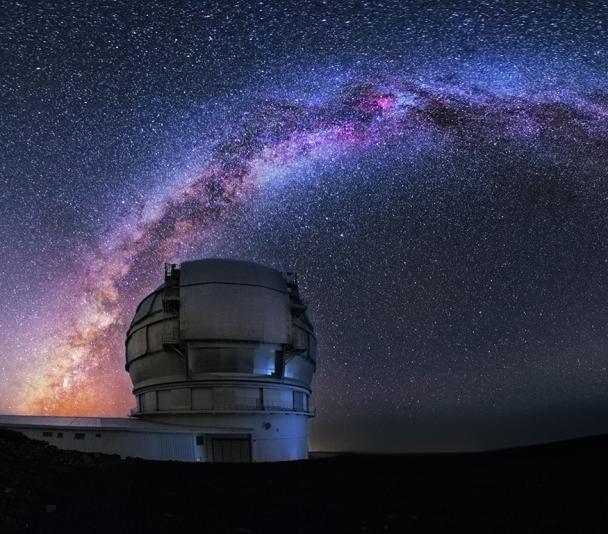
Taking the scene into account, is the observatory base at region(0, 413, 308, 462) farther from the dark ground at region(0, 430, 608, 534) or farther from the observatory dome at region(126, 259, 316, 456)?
the dark ground at region(0, 430, 608, 534)

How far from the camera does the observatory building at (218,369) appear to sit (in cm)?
2589

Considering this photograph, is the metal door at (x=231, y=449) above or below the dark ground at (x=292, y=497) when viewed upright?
above

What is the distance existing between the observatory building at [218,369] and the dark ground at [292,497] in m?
12.1

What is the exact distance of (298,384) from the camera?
28.9m

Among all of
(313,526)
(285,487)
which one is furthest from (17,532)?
(285,487)

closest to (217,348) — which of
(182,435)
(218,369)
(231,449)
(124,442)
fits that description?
(218,369)

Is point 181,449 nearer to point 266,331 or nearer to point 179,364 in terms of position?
point 179,364

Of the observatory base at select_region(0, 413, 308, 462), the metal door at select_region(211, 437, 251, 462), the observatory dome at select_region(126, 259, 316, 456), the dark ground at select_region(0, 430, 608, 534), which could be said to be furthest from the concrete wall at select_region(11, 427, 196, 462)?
the dark ground at select_region(0, 430, 608, 534)

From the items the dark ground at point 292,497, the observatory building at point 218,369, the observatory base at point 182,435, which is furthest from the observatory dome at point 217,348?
the dark ground at point 292,497

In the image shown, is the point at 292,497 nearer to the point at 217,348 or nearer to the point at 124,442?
the point at 124,442

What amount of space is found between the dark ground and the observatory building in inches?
475

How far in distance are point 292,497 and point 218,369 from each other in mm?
16890

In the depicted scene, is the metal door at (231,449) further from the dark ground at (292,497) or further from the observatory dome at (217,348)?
the dark ground at (292,497)

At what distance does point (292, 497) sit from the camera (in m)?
9.75
